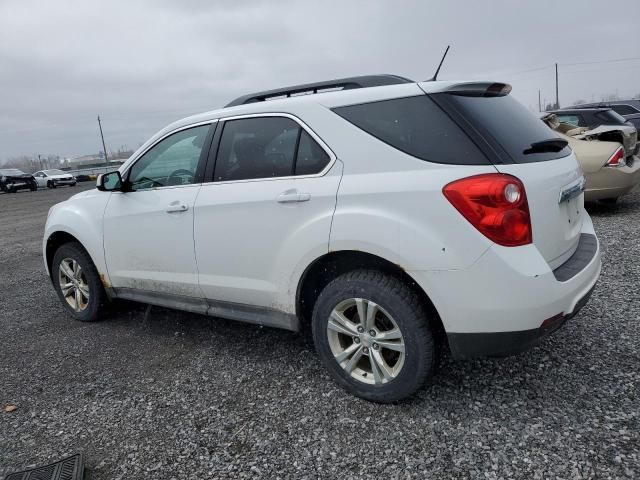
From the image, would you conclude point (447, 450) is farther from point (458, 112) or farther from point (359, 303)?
point (458, 112)

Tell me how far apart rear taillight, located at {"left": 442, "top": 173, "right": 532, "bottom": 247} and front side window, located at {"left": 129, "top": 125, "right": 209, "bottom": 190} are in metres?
1.93

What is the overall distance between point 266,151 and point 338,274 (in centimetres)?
91

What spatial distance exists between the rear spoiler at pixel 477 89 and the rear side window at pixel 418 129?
0.15 metres

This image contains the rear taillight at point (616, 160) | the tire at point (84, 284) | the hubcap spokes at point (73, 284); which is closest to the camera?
the tire at point (84, 284)

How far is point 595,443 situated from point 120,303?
13.2 feet

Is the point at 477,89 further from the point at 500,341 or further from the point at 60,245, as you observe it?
the point at 60,245

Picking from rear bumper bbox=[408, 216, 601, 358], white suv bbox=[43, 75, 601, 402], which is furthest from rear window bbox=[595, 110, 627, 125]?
rear bumper bbox=[408, 216, 601, 358]

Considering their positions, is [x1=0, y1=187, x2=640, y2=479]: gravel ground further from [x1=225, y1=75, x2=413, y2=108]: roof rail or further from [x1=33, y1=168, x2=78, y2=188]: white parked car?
[x1=33, y1=168, x2=78, y2=188]: white parked car

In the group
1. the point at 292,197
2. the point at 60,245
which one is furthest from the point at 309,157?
the point at 60,245

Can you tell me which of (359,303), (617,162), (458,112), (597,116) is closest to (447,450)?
(359,303)

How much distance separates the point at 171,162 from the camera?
3.64m

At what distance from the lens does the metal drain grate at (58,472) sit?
235cm

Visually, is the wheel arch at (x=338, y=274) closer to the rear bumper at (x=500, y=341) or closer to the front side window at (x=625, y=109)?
the rear bumper at (x=500, y=341)

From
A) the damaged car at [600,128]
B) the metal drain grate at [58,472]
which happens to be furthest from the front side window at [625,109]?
the metal drain grate at [58,472]
